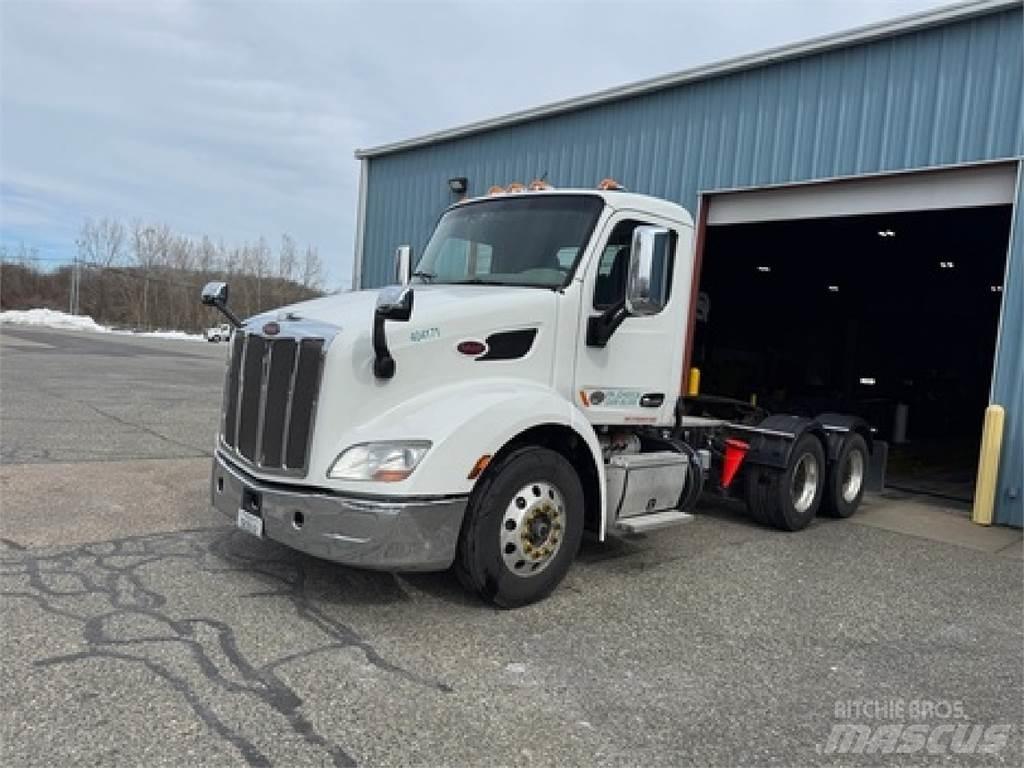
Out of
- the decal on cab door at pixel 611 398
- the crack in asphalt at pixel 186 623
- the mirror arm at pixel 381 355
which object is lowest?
the crack in asphalt at pixel 186 623

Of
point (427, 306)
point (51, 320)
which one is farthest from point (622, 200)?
point (51, 320)

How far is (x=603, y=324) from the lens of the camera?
5.48m

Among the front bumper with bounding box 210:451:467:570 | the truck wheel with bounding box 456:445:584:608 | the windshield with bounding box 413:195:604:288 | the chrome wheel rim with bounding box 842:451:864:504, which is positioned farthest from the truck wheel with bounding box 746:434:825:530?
the front bumper with bounding box 210:451:467:570

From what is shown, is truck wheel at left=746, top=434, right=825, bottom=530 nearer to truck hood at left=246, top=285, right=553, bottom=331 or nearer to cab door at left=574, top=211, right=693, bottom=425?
cab door at left=574, top=211, right=693, bottom=425

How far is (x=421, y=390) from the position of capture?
4.66 m

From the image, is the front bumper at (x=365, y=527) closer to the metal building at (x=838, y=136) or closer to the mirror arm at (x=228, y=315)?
the mirror arm at (x=228, y=315)

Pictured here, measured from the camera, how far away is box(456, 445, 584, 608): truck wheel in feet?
15.3

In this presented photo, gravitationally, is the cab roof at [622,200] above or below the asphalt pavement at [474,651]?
above

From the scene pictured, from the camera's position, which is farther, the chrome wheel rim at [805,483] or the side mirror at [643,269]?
the chrome wheel rim at [805,483]

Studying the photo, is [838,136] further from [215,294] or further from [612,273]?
[215,294]

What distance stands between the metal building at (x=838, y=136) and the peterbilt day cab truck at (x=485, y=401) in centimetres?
426

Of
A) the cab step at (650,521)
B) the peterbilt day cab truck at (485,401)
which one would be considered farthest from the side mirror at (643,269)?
the cab step at (650,521)

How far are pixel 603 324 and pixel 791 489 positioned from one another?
320 centimetres

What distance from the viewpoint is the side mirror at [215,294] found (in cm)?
552
